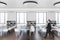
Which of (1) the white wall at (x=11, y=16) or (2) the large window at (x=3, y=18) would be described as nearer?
(1) the white wall at (x=11, y=16)

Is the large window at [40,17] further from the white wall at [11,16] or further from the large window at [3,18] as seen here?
the large window at [3,18]

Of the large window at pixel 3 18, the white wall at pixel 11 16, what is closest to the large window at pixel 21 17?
the white wall at pixel 11 16

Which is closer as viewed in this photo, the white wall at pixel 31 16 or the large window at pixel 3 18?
the white wall at pixel 31 16

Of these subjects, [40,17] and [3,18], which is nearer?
[3,18]

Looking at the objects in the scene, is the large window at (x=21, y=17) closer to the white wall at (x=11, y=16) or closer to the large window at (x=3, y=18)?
the white wall at (x=11, y=16)

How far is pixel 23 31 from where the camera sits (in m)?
9.27

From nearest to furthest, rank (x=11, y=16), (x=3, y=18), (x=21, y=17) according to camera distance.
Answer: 1. (x=11, y=16)
2. (x=3, y=18)
3. (x=21, y=17)

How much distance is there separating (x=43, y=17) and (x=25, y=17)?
2.43 metres

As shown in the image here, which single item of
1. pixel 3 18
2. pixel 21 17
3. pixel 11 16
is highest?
pixel 11 16

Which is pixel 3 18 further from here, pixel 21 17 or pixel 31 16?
pixel 31 16

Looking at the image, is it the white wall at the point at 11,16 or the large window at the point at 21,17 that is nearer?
the white wall at the point at 11,16

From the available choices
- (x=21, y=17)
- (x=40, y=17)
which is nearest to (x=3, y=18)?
(x=21, y=17)

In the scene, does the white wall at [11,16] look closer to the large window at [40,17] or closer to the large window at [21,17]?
the large window at [21,17]

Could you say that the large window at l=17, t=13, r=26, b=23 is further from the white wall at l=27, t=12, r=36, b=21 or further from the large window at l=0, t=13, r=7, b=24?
the large window at l=0, t=13, r=7, b=24
